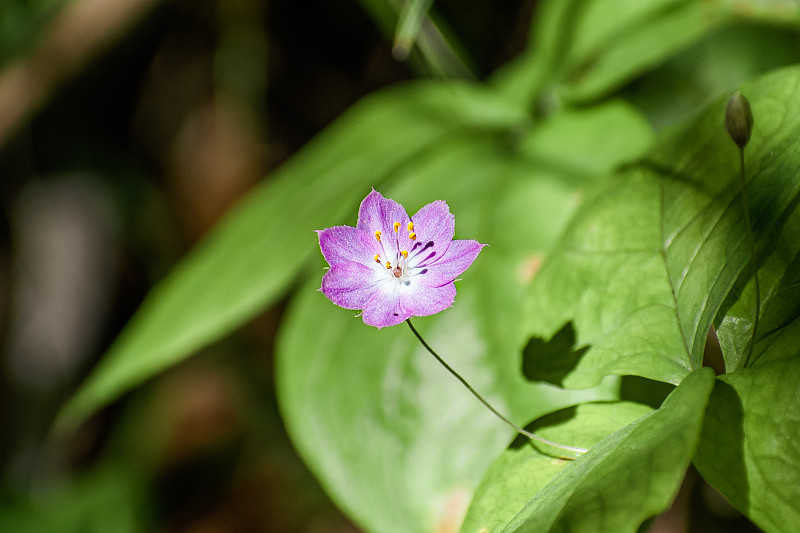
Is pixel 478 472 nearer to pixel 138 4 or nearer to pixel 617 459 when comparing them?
pixel 617 459

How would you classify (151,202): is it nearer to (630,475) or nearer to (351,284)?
(351,284)

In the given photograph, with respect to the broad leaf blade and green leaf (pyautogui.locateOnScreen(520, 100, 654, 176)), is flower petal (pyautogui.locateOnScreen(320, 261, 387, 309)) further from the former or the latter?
green leaf (pyautogui.locateOnScreen(520, 100, 654, 176))

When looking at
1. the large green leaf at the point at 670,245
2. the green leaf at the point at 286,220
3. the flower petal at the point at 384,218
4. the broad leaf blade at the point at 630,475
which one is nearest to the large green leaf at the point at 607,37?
the green leaf at the point at 286,220

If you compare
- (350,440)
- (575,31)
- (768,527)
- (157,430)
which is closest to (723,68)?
(575,31)

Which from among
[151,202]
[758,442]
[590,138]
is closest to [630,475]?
[758,442]

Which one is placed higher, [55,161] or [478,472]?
[55,161]

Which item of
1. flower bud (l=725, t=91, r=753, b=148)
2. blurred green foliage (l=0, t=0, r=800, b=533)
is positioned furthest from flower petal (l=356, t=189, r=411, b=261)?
flower bud (l=725, t=91, r=753, b=148)
